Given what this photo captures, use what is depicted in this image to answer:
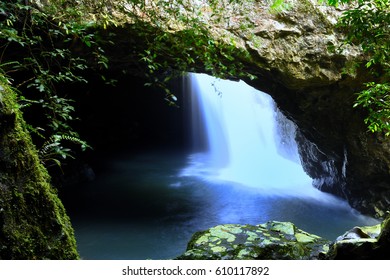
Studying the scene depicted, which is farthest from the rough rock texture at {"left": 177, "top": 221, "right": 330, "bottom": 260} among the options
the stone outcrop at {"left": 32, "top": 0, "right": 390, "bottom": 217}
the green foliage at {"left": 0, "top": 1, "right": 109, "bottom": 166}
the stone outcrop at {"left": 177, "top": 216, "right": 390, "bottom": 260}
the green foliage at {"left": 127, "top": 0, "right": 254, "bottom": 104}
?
the stone outcrop at {"left": 32, "top": 0, "right": 390, "bottom": 217}

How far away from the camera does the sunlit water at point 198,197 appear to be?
7.66 meters

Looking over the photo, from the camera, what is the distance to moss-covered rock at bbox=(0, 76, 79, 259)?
1547mm

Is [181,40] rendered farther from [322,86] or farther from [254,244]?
[322,86]

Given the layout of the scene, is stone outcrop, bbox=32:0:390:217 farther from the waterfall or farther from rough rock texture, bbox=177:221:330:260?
the waterfall

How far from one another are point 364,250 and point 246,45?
4.86 m

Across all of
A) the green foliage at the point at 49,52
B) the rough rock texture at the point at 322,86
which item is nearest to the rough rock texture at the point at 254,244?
the green foliage at the point at 49,52

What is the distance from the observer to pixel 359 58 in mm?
6852

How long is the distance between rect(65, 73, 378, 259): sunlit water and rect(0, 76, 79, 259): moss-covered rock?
3096mm

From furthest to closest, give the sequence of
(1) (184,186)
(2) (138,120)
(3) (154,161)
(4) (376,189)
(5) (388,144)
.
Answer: (2) (138,120) < (3) (154,161) < (1) (184,186) < (4) (376,189) < (5) (388,144)

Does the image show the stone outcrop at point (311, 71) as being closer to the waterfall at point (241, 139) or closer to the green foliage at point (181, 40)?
the green foliage at point (181, 40)

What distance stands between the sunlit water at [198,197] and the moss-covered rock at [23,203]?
3.10 m

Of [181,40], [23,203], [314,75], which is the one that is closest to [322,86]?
[314,75]

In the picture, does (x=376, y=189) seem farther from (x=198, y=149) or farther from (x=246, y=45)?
(x=198, y=149)

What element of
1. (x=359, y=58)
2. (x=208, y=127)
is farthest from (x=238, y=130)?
(x=359, y=58)
